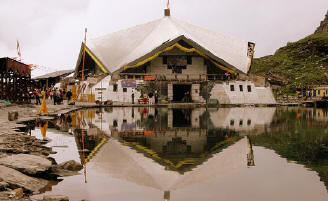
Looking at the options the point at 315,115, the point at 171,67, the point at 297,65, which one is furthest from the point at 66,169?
the point at 297,65

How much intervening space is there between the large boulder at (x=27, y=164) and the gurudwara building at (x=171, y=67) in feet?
94.2

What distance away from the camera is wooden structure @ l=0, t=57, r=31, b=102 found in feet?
87.6

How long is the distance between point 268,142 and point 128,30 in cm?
4097

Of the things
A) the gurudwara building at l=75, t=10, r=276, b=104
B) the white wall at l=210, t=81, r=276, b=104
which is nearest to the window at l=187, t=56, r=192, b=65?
the gurudwara building at l=75, t=10, r=276, b=104

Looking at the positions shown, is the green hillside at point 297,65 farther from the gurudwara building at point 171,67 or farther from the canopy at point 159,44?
the gurudwara building at point 171,67

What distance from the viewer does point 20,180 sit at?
16.0 ft

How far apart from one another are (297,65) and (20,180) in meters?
77.4

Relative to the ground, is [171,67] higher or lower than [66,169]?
higher

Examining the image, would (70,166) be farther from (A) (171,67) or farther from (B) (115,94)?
(A) (171,67)

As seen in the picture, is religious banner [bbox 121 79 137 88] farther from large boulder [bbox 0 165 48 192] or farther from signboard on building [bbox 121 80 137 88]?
large boulder [bbox 0 165 48 192]

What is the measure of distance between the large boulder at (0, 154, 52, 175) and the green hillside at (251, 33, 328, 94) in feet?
185

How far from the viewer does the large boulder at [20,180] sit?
15.5 feet

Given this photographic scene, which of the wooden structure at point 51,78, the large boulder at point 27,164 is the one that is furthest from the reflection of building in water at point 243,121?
the wooden structure at point 51,78

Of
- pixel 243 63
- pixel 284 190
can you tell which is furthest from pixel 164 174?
pixel 243 63
